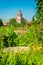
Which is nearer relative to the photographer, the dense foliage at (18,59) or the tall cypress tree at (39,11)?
the dense foliage at (18,59)

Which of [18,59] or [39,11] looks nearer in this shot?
[18,59]

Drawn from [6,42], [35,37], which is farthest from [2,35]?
[35,37]

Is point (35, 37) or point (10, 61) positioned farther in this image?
point (35, 37)

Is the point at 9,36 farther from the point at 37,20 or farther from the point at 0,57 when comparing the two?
the point at 0,57

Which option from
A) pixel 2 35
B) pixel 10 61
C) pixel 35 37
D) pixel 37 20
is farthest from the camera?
pixel 37 20

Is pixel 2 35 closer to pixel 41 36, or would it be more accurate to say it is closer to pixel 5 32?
pixel 5 32

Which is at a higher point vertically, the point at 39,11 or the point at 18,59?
the point at 39,11

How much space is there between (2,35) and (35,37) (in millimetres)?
1240

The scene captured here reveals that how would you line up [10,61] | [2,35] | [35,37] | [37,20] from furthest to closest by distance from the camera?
[37,20] < [35,37] < [2,35] < [10,61]

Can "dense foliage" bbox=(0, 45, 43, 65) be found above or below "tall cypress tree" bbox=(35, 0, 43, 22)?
below

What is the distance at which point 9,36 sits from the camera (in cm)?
866

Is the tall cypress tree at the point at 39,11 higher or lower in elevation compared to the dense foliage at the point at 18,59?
higher

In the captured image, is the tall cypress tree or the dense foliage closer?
Result: the dense foliage

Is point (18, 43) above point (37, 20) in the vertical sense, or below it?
below
